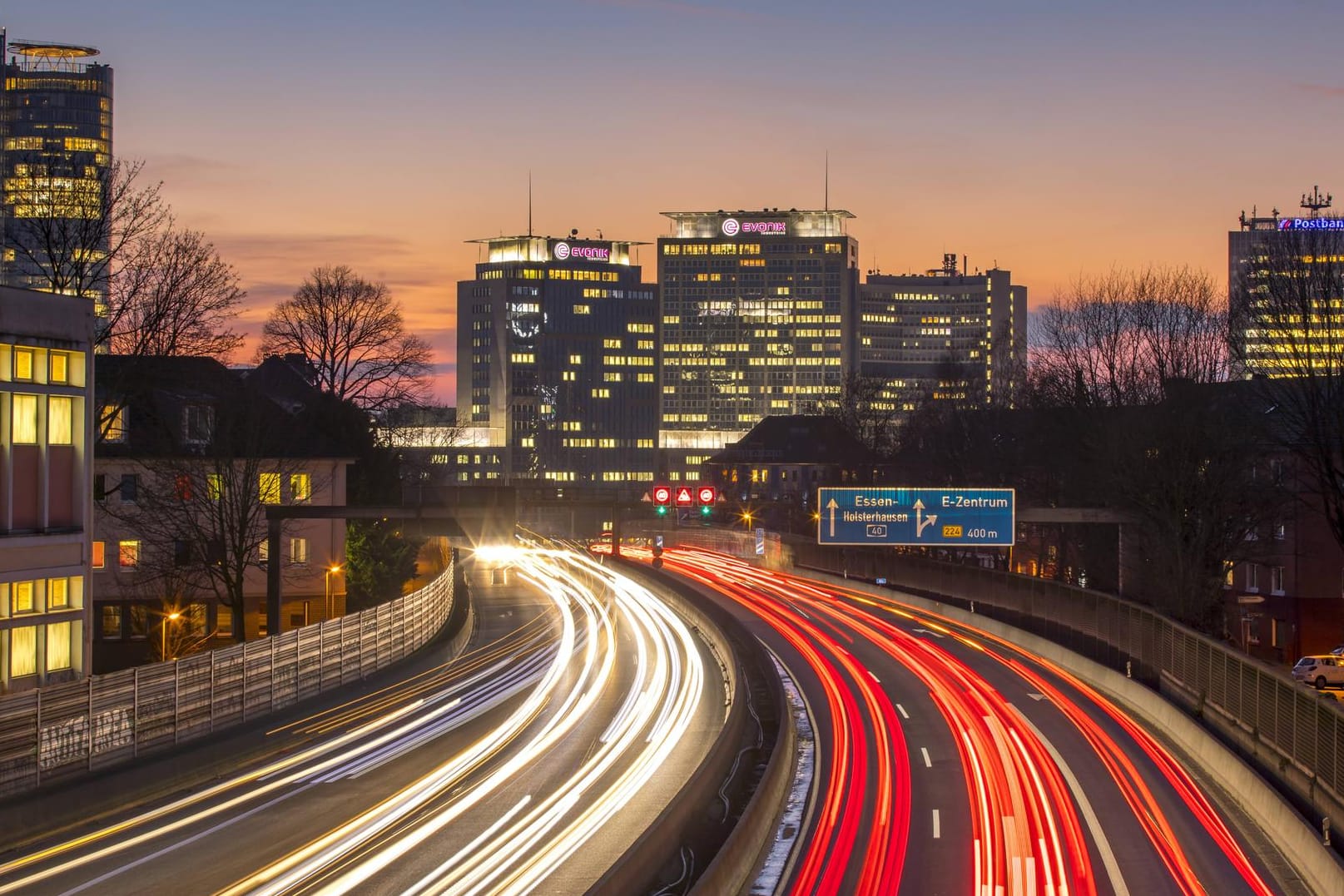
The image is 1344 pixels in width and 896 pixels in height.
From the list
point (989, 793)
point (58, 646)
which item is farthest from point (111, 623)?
point (989, 793)

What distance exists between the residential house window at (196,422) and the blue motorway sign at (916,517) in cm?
2504

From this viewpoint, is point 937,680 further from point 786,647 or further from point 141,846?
point 141,846

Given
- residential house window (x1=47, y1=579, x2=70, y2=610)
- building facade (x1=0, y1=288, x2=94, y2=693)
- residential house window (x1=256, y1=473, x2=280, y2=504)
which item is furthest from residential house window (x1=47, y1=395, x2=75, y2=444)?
residential house window (x1=256, y1=473, x2=280, y2=504)

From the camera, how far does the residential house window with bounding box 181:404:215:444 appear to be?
58.7 m

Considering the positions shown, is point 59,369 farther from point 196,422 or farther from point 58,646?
point 196,422

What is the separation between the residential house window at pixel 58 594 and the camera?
1246 inches

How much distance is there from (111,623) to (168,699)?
1216 inches

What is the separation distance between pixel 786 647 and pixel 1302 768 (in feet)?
95.4

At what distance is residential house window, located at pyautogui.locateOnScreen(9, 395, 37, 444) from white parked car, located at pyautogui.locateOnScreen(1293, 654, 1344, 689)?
150ft

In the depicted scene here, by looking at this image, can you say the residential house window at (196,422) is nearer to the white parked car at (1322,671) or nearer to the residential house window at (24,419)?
the residential house window at (24,419)

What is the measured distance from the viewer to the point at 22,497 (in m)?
31.0

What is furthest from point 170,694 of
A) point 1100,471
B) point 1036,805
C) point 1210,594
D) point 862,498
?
point 1100,471

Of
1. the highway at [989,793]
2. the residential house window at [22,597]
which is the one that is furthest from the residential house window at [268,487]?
the residential house window at [22,597]

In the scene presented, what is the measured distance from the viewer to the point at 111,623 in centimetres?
5841
